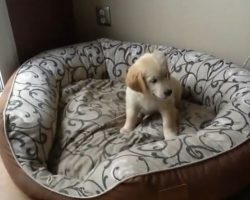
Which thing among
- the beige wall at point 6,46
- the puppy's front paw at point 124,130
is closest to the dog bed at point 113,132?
the puppy's front paw at point 124,130

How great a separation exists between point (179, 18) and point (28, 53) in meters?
0.87

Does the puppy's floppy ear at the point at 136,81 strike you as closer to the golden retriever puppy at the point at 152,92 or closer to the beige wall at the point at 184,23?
the golden retriever puppy at the point at 152,92

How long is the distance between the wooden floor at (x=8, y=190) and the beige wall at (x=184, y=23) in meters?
1.10

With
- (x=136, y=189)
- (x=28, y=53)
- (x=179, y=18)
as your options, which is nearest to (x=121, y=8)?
(x=179, y=18)

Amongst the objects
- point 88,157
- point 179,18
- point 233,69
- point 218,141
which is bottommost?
point 88,157

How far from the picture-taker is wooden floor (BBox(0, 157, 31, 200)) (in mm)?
1406

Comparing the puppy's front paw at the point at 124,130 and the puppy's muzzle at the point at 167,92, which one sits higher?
the puppy's muzzle at the point at 167,92

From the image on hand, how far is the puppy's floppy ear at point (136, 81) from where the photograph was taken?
138 cm

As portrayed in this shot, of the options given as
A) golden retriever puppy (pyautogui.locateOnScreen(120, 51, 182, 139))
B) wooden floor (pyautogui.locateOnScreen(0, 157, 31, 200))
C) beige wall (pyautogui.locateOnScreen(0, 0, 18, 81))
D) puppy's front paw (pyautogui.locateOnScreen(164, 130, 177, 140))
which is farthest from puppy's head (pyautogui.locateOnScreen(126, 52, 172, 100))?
beige wall (pyautogui.locateOnScreen(0, 0, 18, 81))

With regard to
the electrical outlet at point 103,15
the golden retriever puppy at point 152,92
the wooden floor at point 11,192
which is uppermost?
the electrical outlet at point 103,15

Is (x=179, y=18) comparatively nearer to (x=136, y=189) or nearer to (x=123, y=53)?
(x=123, y=53)

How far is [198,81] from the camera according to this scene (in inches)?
69.3

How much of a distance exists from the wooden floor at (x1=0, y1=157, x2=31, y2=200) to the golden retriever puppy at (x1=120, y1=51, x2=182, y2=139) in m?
0.50

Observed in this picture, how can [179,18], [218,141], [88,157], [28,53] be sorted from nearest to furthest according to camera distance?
[218,141] → [88,157] → [179,18] → [28,53]
